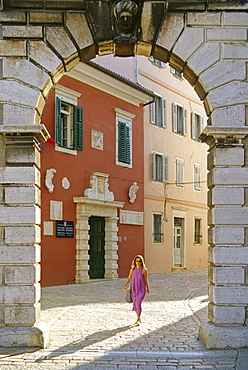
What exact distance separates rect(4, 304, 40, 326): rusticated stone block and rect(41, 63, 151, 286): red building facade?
9418 millimetres

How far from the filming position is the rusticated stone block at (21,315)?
8.09 meters

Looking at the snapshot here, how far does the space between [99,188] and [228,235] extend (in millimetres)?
12462

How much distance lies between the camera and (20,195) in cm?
832

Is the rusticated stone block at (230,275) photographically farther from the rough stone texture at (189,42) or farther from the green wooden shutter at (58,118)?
the green wooden shutter at (58,118)

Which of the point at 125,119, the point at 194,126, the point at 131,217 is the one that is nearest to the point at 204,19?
the point at 125,119

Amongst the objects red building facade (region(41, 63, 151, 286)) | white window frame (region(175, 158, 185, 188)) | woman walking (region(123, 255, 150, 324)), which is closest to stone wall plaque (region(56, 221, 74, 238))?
red building facade (region(41, 63, 151, 286))

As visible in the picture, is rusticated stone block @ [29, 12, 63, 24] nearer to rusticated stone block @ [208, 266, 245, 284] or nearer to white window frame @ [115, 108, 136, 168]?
rusticated stone block @ [208, 266, 245, 284]

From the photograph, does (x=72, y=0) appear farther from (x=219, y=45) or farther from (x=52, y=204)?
(x=52, y=204)

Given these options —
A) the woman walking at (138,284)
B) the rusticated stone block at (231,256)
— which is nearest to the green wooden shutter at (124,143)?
the woman walking at (138,284)

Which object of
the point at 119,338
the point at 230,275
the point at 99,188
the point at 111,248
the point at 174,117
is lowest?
the point at 119,338

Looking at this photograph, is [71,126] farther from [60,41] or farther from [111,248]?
[60,41]

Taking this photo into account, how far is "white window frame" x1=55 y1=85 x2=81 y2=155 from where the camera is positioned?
1866 centimetres

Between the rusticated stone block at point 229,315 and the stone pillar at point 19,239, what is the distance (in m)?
2.58

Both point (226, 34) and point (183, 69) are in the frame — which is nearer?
point (226, 34)
